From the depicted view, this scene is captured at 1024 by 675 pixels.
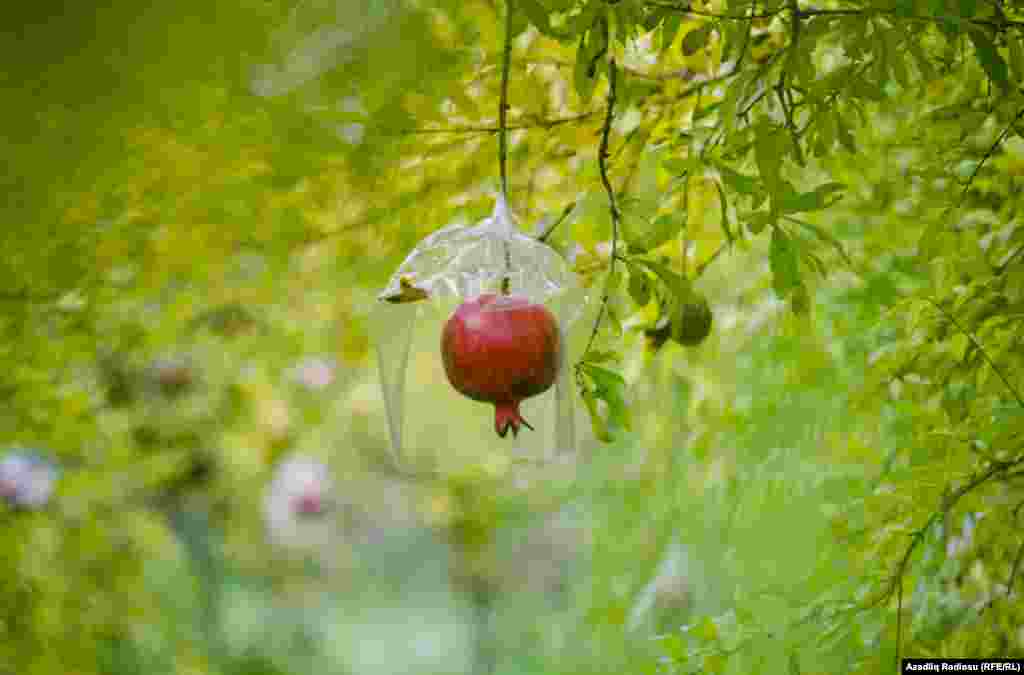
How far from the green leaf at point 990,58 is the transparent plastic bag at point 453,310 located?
0.76 ft

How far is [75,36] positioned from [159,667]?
198cm

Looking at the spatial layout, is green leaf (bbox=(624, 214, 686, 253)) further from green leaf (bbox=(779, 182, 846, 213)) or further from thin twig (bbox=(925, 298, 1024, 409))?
thin twig (bbox=(925, 298, 1024, 409))

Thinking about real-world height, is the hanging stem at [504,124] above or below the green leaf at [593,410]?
above

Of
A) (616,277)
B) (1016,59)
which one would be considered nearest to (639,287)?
(616,277)

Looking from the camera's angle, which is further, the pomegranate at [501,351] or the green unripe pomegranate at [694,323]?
the green unripe pomegranate at [694,323]

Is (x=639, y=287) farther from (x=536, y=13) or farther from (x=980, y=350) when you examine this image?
(x=980, y=350)

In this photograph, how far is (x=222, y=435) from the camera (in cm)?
255

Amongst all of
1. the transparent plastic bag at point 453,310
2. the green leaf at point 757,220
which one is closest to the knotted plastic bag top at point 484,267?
the transparent plastic bag at point 453,310

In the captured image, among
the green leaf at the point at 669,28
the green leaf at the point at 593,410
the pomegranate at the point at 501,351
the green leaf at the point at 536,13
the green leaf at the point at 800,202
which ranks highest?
the green leaf at the point at 669,28

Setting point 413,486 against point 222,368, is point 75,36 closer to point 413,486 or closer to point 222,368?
point 222,368

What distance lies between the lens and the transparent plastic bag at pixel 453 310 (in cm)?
57

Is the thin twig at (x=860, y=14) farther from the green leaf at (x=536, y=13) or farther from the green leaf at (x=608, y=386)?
the green leaf at (x=608, y=386)

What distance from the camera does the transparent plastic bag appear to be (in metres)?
0.57

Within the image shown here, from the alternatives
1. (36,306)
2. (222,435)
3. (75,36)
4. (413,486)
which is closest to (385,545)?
(413,486)
